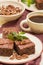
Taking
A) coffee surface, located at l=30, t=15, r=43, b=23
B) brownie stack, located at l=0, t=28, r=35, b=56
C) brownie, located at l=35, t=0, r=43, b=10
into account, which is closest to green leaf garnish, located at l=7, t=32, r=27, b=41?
brownie stack, located at l=0, t=28, r=35, b=56

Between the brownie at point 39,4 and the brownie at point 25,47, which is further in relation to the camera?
the brownie at point 39,4

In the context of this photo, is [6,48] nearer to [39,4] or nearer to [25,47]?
[25,47]

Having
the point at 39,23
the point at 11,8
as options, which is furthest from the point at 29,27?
the point at 11,8

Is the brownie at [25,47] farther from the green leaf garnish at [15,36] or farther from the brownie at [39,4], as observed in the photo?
the brownie at [39,4]

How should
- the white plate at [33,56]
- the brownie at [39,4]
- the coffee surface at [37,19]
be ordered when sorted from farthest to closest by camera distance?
the brownie at [39,4] < the coffee surface at [37,19] < the white plate at [33,56]

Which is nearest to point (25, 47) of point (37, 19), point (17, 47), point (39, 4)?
point (17, 47)

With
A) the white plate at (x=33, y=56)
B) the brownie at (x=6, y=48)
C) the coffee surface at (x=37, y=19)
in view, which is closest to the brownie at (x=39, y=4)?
the coffee surface at (x=37, y=19)

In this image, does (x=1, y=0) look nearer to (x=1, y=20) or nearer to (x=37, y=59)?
(x=1, y=20)

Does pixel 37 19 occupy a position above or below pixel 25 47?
above

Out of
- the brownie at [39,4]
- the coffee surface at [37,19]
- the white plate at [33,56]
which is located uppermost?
the brownie at [39,4]
